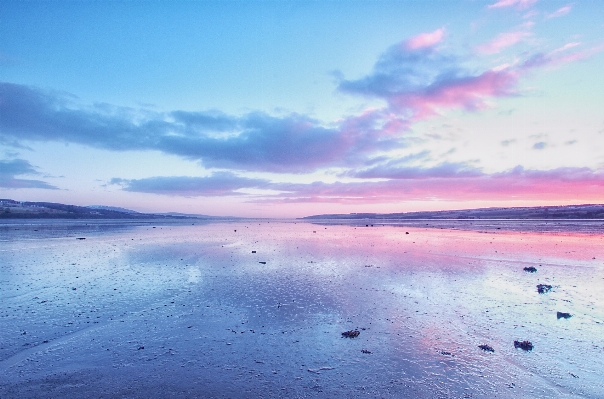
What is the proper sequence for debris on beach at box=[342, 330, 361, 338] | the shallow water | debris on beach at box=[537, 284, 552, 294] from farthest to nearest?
debris on beach at box=[537, 284, 552, 294] < debris on beach at box=[342, 330, 361, 338] < the shallow water

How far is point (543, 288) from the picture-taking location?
16.5 metres

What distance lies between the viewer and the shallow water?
7961 mm

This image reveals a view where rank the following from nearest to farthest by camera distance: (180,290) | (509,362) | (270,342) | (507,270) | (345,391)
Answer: (345,391), (509,362), (270,342), (180,290), (507,270)

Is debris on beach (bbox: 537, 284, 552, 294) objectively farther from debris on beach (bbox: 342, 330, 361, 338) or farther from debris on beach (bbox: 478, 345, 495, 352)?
debris on beach (bbox: 342, 330, 361, 338)

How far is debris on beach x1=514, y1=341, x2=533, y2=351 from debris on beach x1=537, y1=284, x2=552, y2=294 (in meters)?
7.87

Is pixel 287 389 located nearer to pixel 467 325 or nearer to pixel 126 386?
pixel 126 386

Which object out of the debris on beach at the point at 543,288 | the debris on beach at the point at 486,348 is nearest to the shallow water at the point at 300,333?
the debris on beach at the point at 486,348

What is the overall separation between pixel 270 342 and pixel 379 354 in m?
3.51

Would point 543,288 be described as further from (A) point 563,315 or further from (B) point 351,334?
(B) point 351,334

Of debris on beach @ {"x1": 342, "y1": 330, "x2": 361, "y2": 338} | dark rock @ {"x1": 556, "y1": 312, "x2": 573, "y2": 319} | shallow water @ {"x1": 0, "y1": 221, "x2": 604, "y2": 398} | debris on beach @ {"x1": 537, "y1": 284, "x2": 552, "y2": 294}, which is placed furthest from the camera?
debris on beach @ {"x1": 537, "y1": 284, "x2": 552, "y2": 294}

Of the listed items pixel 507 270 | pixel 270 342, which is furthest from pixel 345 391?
pixel 507 270

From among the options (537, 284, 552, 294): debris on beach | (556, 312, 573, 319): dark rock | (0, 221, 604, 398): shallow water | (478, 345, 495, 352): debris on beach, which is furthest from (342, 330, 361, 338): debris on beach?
(537, 284, 552, 294): debris on beach

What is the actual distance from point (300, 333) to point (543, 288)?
44.7 feet

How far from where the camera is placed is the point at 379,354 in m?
9.58
